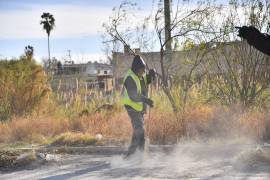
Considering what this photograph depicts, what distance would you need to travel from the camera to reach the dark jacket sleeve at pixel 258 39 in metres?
5.86

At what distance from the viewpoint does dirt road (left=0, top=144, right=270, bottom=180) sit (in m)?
8.66

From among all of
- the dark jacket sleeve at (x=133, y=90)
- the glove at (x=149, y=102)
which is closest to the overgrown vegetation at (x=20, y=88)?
the dark jacket sleeve at (x=133, y=90)

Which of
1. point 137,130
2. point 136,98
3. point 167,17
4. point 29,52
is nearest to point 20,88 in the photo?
point 29,52

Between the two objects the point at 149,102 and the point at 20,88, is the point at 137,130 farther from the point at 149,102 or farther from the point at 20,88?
the point at 20,88

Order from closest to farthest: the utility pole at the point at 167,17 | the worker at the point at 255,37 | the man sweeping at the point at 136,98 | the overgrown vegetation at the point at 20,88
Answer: the worker at the point at 255,37
the man sweeping at the point at 136,98
the utility pole at the point at 167,17
the overgrown vegetation at the point at 20,88

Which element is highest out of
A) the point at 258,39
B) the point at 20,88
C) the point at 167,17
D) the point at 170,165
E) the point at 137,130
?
the point at 167,17

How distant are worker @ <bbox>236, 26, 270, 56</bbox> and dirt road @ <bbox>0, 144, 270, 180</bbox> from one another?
9.37 ft

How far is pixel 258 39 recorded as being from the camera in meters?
5.91

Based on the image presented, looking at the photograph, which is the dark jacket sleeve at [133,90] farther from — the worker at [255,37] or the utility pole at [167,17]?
the utility pole at [167,17]

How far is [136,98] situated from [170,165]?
1.34 metres

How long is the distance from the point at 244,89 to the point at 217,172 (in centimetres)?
547

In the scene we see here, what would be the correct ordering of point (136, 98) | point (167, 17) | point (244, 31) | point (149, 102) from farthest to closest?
point (167, 17) → point (136, 98) → point (149, 102) → point (244, 31)

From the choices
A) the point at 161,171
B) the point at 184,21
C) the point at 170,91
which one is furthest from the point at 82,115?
the point at 161,171

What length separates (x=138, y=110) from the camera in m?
9.98
